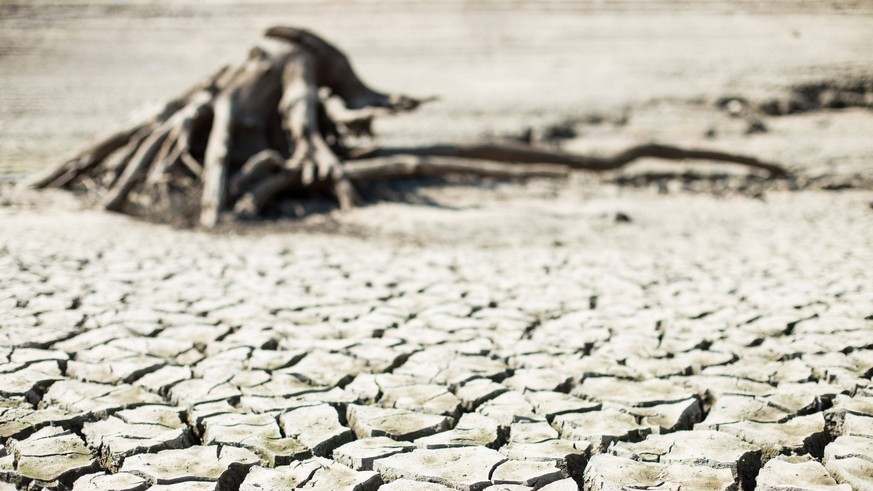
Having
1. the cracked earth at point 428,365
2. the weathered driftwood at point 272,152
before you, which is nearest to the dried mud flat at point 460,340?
the cracked earth at point 428,365

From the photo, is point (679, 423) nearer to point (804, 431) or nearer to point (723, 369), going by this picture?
point (804, 431)

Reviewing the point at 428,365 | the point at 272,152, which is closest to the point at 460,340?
the point at 428,365

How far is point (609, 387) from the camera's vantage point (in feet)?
6.99

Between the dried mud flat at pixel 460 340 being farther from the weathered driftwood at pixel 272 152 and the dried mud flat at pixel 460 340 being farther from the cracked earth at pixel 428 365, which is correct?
the weathered driftwood at pixel 272 152

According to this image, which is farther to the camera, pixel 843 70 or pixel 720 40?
pixel 720 40

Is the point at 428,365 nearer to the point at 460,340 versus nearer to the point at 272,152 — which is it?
the point at 460,340

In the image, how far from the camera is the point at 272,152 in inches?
214

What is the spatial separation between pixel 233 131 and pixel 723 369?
469 centimetres

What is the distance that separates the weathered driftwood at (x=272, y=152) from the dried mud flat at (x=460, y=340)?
30 cm

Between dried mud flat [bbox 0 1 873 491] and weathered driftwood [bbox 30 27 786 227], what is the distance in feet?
1.00

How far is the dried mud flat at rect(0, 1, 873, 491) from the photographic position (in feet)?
5.40

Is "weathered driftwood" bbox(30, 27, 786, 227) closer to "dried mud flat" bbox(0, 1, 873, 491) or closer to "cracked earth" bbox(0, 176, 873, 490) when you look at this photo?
"dried mud flat" bbox(0, 1, 873, 491)

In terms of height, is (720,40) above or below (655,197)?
above

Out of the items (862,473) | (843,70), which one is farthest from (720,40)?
(862,473)
